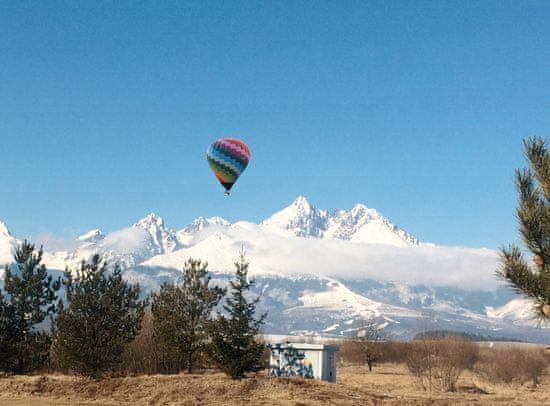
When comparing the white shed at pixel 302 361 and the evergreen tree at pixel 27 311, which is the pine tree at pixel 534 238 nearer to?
the white shed at pixel 302 361

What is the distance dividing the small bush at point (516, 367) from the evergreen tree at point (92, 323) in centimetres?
5109

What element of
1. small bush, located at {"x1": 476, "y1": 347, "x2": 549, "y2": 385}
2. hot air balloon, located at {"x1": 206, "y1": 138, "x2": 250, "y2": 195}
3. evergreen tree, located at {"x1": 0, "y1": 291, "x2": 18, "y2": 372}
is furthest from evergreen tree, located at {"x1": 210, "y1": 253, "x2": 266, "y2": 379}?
Result: small bush, located at {"x1": 476, "y1": 347, "x2": 549, "y2": 385}

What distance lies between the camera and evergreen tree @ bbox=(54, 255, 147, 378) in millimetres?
Result: 47719

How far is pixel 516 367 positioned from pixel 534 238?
7235cm

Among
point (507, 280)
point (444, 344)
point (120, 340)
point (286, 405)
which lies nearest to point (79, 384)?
point (120, 340)

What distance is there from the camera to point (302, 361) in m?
56.7

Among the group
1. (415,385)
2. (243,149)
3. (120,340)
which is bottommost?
(415,385)

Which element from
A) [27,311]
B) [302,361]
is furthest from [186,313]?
[27,311]

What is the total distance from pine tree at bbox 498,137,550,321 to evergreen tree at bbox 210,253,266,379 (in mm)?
29979

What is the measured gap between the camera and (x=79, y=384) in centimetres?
4631

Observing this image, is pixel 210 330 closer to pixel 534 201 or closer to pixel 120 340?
pixel 120 340

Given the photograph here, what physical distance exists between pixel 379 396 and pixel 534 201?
94.0 ft

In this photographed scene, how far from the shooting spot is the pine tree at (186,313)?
52812 millimetres

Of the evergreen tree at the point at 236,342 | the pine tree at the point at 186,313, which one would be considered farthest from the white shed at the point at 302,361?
the evergreen tree at the point at 236,342
